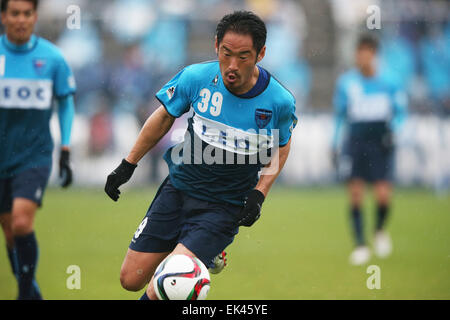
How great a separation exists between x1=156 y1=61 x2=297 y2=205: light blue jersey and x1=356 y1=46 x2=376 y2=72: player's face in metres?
4.71

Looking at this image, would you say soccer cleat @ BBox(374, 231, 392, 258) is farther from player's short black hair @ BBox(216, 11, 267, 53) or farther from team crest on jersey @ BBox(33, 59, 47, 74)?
player's short black hair @ BBox(216, 11, 267, 53)

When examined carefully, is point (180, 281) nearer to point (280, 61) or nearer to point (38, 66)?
point (38, 66)

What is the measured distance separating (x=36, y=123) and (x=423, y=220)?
7.49 metres

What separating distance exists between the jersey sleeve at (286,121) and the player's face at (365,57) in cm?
471

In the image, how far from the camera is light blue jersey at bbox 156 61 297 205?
4.78m

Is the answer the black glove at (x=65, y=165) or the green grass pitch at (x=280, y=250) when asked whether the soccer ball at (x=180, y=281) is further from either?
the black glove at (x=65, y=165)

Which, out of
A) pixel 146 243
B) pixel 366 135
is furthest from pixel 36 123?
pixel 366 135

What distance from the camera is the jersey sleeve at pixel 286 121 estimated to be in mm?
4828

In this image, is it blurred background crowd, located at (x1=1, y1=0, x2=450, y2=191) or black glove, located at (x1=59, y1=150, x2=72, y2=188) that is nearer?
black glove, located at (x1=59, y1=150, x2=72, y2=188)

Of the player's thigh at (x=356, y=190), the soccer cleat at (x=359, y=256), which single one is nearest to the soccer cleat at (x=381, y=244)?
the soccer cleat at (x=359, y=256)

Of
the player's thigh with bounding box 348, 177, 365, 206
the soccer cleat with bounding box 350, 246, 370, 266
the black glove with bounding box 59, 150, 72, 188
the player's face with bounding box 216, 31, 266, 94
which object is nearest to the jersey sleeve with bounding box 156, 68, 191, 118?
the player's face with bounding box 216, 31, 266, 94

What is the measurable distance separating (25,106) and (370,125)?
16.7 feet

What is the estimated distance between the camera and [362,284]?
695 cm
